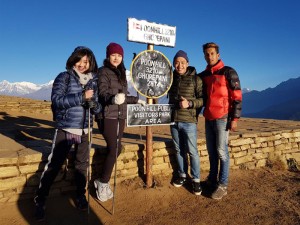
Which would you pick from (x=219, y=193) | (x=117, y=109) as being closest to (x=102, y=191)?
(x=117, y=109)

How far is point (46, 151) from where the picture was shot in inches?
180

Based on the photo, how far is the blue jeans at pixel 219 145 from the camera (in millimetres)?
4504

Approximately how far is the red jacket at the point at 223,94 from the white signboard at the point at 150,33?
3.20 ft

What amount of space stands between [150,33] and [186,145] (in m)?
2.07

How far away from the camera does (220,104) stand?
4480 millimetres

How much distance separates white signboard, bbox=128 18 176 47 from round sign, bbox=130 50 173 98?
0.71 feet

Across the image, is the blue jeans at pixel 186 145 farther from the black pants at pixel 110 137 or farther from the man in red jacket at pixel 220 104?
the black pants at pixel 110 137

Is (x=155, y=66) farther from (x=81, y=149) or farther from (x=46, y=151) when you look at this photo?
(x=46, y=151)

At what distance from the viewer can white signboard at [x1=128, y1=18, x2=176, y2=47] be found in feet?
14.5

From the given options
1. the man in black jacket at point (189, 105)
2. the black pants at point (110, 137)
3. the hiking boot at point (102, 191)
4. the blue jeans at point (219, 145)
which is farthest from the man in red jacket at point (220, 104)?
the hiking boot at point (102, 191)

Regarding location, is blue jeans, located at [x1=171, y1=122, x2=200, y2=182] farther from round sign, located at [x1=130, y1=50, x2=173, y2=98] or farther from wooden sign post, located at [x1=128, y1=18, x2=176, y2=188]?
round sign, located at [x1=130, y1=50, x2=173, y2=98]

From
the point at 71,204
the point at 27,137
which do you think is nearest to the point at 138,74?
the point at 71,204

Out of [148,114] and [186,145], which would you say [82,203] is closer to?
[148,114]

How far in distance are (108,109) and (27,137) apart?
13.7ft
